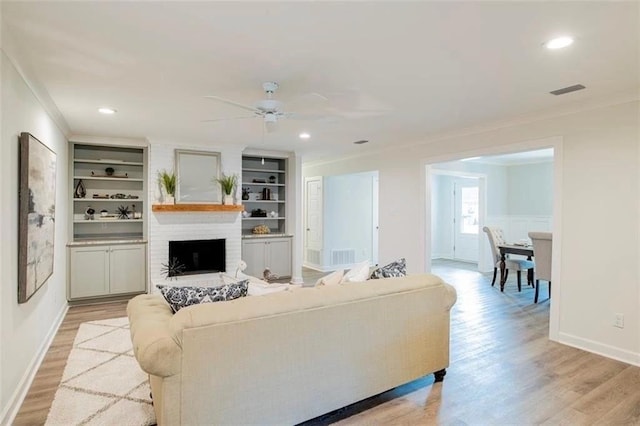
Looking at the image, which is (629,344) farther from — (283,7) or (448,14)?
(283,7)

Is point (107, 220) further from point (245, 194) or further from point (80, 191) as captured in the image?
point (245, 194)

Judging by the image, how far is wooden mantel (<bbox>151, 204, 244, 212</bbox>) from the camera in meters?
5.48

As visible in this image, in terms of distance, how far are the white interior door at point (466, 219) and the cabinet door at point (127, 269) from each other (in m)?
7.40

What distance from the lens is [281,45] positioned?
2.35 meters

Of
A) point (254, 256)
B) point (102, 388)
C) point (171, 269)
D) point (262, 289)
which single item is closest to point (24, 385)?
point (102, 388)

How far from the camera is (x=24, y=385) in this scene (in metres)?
2.71

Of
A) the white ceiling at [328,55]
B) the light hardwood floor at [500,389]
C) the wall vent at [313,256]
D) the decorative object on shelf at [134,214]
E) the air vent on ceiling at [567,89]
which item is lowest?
the light hardwood floor at [500,389]

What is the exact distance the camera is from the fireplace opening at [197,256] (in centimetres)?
569

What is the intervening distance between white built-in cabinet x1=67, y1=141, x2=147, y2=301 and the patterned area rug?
1.61 meters

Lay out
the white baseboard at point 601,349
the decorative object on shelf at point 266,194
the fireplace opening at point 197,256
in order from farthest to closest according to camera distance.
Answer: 1. the decorative object on shelf at point 266,194
2. the fireplace opening at point 197,256
3. the white baseboard at point 601,349

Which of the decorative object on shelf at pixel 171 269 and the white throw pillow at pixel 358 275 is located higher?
the white throw pillow at pixel 358 275

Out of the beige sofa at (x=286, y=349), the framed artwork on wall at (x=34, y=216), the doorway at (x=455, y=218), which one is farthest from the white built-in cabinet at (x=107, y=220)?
the doorway at (x=455, y=218)

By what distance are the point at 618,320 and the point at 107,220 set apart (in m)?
6.49

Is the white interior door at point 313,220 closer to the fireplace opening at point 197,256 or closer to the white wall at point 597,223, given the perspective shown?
the fireplace opening at point 197,256
